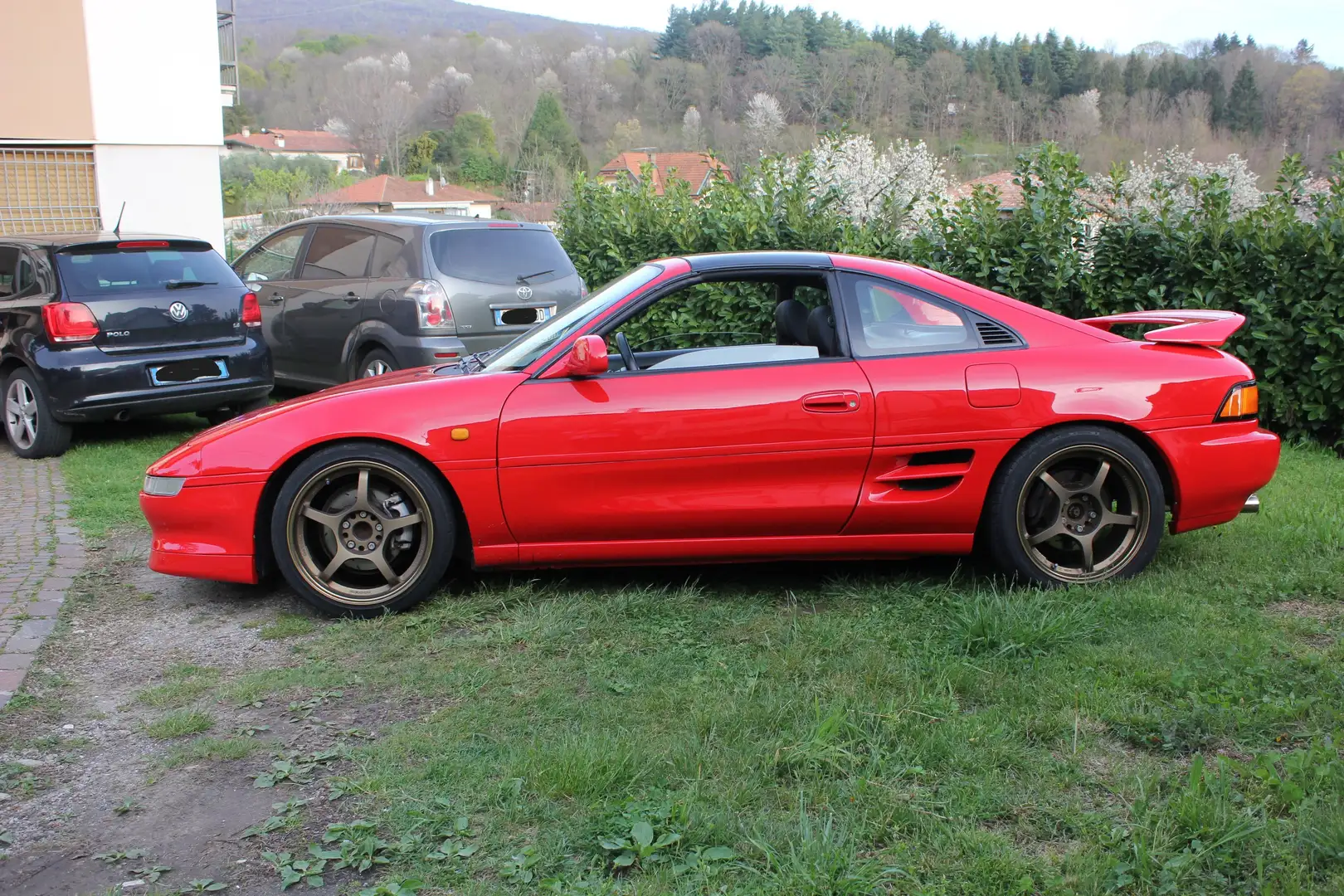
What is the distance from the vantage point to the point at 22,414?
8961mm

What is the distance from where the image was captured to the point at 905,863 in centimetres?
292

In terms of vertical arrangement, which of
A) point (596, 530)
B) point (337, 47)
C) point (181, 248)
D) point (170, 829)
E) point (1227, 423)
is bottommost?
point (170, 829)

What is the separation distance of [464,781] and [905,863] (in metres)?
1.26

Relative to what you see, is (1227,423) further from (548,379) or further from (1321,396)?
(1321,396)

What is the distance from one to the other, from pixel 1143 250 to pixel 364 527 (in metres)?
6.15

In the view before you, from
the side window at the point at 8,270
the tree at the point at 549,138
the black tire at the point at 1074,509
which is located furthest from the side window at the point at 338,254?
the tree at the point at 549,138

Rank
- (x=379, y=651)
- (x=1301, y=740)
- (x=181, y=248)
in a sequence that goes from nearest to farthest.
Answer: (x=1301, y=740) → (x=379, y=651) → (x=181, y=248)

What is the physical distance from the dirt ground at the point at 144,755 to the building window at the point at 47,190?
13.3 metres

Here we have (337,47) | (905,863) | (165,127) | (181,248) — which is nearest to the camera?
(905,863)

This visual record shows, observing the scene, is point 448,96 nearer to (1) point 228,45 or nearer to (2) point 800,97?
(2) point 800,97

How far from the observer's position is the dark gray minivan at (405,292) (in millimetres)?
9172

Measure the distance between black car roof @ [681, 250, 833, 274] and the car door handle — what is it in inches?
25.6

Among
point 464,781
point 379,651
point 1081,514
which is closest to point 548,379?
point 379,651

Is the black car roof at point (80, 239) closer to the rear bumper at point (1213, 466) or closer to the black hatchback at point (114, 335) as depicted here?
the black hatchback at point (114, 335)
